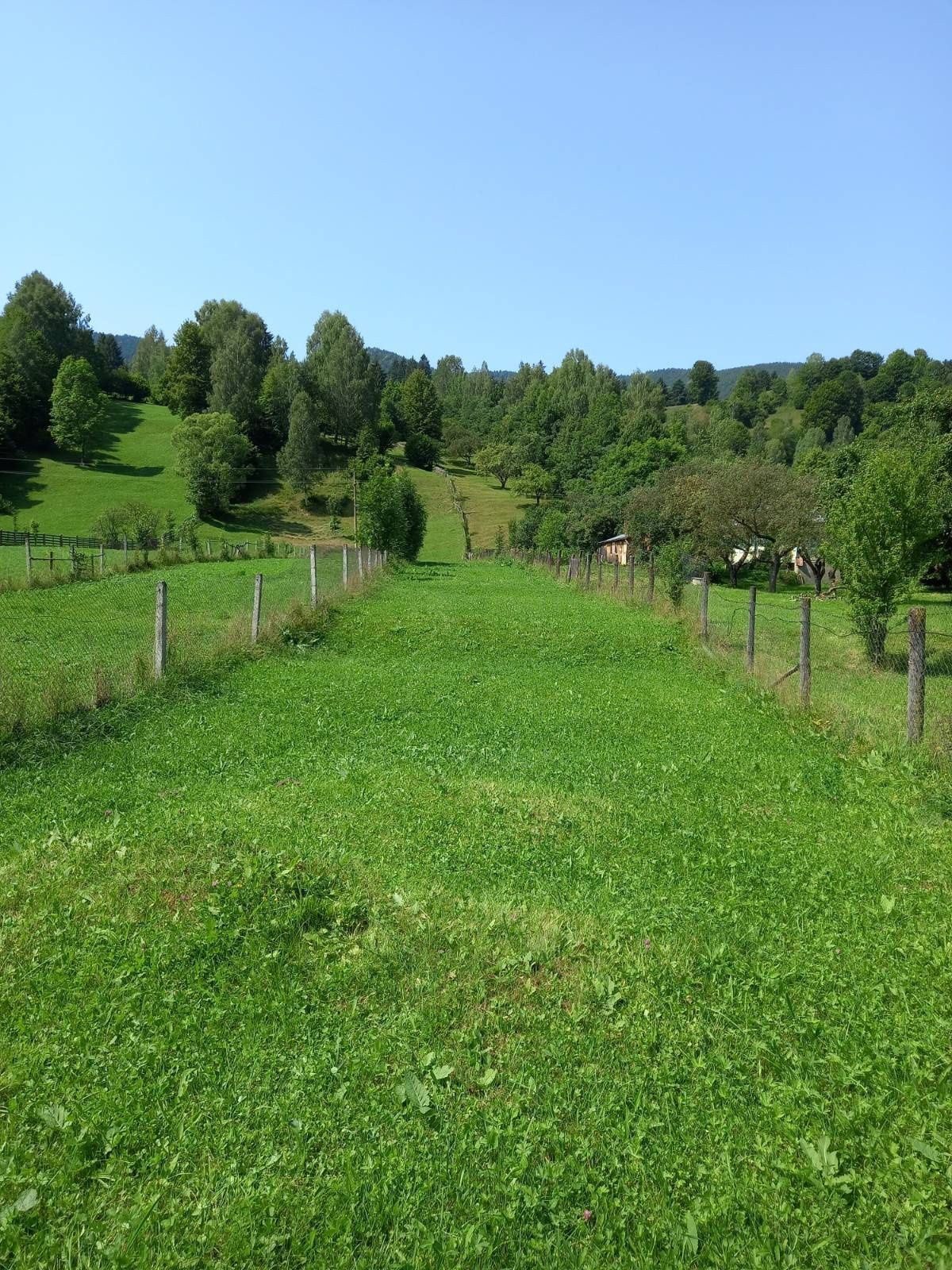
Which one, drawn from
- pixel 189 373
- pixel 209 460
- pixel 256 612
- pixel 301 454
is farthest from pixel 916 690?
pixel 189 373

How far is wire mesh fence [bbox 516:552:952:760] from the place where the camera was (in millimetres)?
8906

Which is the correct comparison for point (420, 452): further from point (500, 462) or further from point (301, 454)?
point (301, 454)

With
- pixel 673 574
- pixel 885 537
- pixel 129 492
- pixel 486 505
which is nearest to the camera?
pixel 885 537

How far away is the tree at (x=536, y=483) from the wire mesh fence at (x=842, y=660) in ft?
196

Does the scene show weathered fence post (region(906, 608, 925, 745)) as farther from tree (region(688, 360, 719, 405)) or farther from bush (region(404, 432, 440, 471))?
tree (region(688, 360, 719, 405))

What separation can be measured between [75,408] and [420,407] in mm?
54907

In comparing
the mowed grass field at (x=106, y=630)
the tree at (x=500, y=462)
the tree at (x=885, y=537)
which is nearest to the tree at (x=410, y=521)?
the mowed grass field at (x=106, y=630)

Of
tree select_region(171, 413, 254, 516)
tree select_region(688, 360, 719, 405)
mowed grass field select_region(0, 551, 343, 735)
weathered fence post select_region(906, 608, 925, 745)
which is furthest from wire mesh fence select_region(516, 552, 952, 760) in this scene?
tree select_region(688, 360, 719, 405)

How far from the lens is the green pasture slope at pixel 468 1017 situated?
2.86 m

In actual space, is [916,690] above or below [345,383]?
below

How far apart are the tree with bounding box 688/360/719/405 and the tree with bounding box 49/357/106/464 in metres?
141

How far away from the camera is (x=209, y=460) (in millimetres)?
64938

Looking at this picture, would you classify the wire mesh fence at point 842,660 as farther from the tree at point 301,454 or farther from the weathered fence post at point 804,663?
the tree at point 301,454

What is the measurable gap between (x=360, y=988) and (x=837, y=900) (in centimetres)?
338
